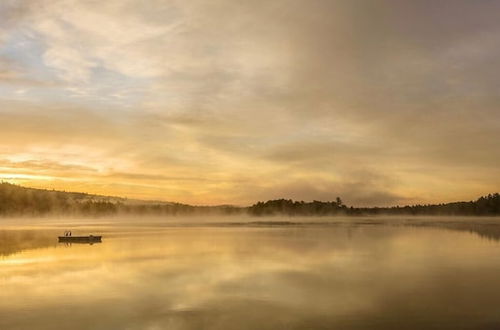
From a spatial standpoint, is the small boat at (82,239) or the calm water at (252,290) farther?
the small boat at (82,239)

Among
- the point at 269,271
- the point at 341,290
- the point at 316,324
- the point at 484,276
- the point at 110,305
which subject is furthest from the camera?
the point at 269,271

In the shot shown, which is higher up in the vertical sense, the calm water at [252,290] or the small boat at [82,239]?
the small boat at [82,239]

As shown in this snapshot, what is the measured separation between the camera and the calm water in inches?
981

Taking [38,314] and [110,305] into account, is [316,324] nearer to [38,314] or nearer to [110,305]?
[110,305]

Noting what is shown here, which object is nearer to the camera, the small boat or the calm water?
the calm water

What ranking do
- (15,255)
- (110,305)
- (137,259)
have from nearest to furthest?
(110,305) < (137,259) < (15,255)

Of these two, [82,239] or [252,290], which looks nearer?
[252,290]

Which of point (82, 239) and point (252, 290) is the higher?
point (82, 239)

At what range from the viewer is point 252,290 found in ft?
110

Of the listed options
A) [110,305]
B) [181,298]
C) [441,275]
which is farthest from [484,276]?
[110,305]

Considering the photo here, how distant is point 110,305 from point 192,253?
1199 inches

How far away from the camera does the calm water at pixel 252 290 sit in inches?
981

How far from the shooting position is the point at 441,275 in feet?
131

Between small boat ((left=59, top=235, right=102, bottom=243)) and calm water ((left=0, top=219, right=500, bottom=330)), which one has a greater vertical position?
small boat ((left=59, top=235, right=102, bottom=243))
